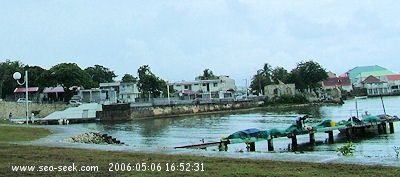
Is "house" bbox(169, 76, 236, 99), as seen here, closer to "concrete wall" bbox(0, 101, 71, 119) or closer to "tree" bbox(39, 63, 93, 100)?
"tree" bbox(39, 63, 93, 100)

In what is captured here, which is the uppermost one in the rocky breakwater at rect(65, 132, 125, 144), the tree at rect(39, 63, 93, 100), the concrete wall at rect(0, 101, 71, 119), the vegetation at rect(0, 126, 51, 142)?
the tree at rect(39, 63, 93, 100)

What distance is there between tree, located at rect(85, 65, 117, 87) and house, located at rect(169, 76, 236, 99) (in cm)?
2180

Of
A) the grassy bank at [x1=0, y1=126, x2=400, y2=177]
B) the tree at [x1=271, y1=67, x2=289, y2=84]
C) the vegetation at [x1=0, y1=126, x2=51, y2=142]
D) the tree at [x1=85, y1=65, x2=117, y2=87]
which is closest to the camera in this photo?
the grassy bank at [x1=0, y1=126, x2=400, y2=177]

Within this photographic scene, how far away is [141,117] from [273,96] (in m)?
40.5

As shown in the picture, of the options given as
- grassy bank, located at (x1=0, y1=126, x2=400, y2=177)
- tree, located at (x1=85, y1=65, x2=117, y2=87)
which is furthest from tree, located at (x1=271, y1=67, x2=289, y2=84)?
grassy bank, located at (x1=0, y1=126, x2=400, y2=177)

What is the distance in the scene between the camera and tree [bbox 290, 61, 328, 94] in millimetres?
112000

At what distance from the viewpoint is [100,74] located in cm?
11794

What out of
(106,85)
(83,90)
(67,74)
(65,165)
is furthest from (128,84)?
(65,165)

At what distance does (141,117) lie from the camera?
241 ft

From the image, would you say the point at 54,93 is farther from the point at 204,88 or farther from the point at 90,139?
the point at 90,139

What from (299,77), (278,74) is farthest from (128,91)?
(278,74)

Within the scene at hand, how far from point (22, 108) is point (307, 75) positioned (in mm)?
79451

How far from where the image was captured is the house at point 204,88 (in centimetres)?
10612

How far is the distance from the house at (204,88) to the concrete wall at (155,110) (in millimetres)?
14944
